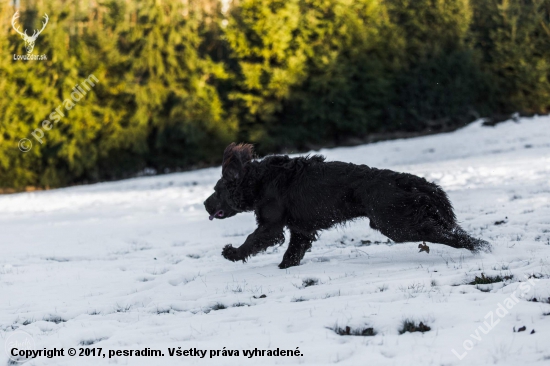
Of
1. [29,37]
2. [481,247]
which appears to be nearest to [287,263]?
[481,247]

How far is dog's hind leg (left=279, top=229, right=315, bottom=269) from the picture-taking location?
20.9 ft

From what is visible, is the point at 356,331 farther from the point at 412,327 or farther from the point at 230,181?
the point at 230,181

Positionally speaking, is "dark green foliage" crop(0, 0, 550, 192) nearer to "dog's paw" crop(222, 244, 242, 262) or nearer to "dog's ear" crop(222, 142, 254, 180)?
"dog's ear" crop(222, 142, 254, 180)

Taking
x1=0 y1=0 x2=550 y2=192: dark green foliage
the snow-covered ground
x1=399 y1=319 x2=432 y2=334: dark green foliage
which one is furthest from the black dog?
x1=0 y1=0 x2=550 y2=192: dark green foliage

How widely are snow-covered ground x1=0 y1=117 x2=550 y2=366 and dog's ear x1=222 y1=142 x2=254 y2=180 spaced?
3.48 feet

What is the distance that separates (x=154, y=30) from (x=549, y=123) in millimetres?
16558

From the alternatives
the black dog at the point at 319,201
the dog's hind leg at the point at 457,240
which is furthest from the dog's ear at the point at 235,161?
the dog's hind leg at the point at 457,240

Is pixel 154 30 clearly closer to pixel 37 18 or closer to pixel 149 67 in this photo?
pixel 149 67

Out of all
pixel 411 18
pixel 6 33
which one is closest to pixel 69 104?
pixel 6 33

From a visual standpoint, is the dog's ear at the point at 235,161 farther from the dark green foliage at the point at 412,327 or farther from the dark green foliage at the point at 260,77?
the dark green foliage at the point at 260,77

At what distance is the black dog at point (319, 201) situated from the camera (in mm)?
5625

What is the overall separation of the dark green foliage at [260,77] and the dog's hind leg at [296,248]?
62.8 feet

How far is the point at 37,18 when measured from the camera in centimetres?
2477

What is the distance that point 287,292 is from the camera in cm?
523
